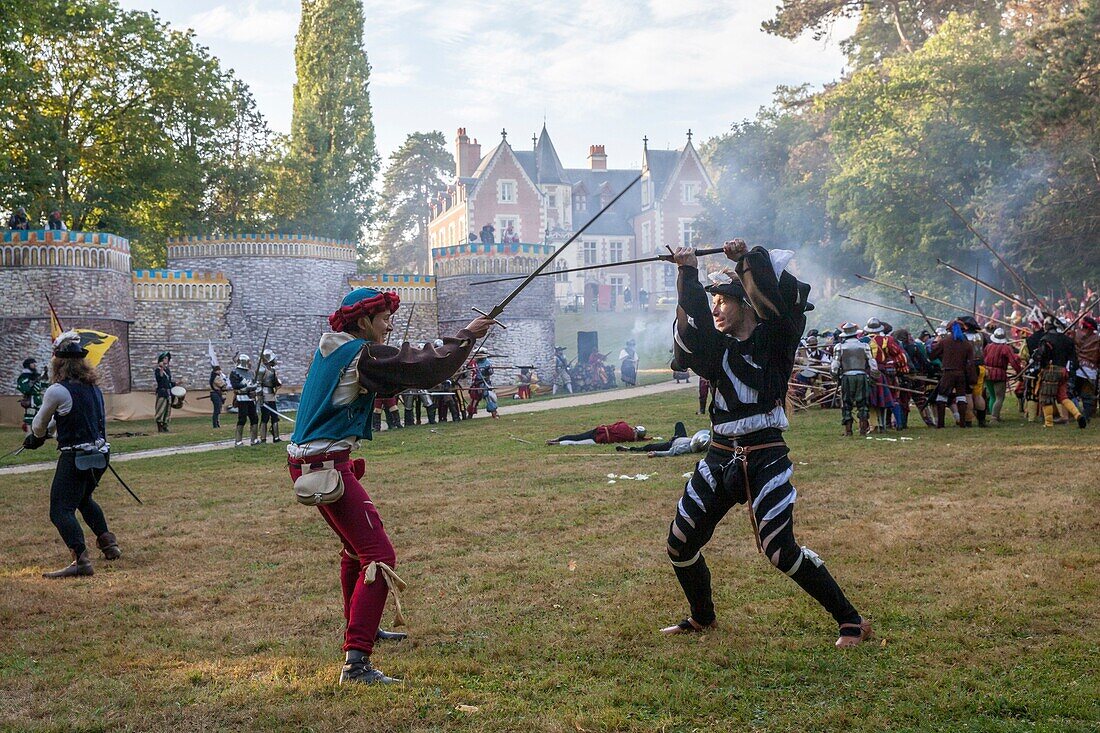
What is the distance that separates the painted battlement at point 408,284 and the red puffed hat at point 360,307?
32.3 metres

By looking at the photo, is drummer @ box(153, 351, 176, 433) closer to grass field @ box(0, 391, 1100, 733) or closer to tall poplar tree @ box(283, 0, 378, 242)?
grass field @ box(0, 391, 1100, 733)

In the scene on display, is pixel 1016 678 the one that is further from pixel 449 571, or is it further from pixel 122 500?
pixel 122 500

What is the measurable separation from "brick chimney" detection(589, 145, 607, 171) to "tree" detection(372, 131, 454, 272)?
35.9ft

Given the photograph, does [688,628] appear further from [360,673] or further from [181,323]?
[181,323]

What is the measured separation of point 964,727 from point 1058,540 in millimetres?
4154

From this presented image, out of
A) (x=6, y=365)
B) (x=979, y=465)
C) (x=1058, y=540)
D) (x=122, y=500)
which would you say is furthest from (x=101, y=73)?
(x=1058, y=540)

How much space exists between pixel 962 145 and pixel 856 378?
21.1 metres

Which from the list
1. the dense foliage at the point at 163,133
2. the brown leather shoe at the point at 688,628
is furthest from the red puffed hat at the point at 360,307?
the dense foliage at the point at 163,133

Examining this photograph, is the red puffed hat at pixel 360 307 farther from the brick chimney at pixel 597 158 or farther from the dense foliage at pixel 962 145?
the brick chimney at pixel 597 158

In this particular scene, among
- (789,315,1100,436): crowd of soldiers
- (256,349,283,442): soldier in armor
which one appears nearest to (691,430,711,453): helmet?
(789,315,1100,436): crowd of soldiers

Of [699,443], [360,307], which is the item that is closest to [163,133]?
[699,443]

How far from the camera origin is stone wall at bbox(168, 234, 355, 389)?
3472 centimetres

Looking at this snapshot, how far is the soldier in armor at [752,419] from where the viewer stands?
532 cm

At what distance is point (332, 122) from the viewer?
44906 mm
